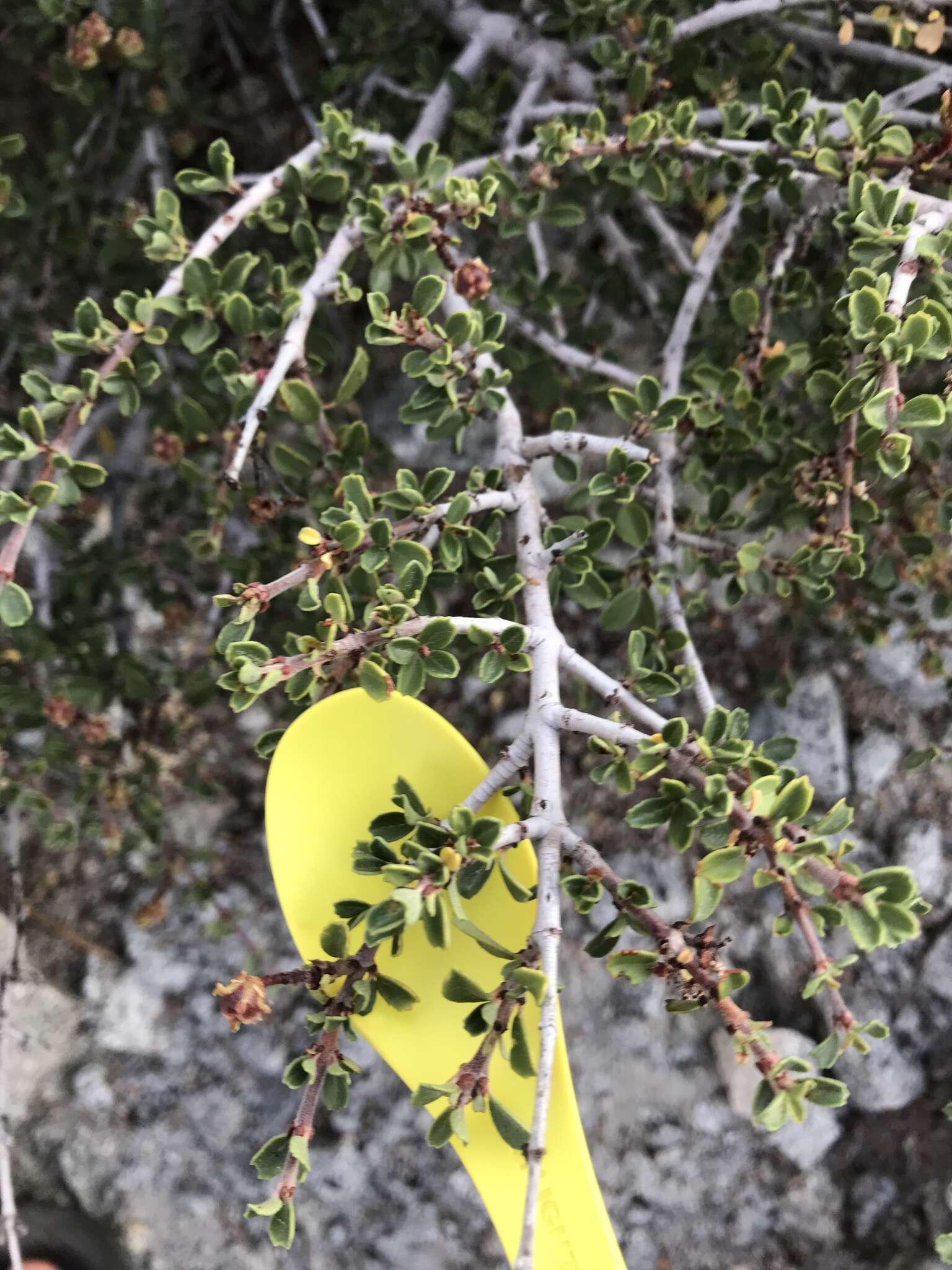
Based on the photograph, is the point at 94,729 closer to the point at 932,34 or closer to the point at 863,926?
the point at 863,926

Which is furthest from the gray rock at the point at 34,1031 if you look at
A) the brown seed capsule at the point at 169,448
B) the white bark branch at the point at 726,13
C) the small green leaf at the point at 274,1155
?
the white bark branch at the point at 726,13

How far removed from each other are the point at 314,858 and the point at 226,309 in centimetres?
51

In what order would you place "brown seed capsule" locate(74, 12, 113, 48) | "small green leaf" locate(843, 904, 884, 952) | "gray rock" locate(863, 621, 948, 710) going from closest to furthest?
"small green leaf" locate(843, 904, 884, 952) < "brown seed capsule" locate(74, 12, 113, 48) < "gray rock" locate(863, 621, 948, 710)

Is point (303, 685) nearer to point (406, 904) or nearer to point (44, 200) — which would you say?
point (406, 904)

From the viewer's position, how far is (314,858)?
816 millimetres

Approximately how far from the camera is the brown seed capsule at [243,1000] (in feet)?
1.96

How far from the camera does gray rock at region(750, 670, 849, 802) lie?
1.44 metres

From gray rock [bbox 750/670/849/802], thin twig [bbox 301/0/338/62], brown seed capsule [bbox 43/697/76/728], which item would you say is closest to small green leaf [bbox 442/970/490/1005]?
brown seed capsule [bbox 43/697/76/728]

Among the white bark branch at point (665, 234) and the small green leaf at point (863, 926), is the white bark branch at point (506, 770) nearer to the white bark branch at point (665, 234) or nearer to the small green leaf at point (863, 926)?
the small green leaf at point (863, 926)

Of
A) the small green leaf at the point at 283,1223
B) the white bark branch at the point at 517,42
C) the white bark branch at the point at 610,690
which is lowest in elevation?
the small green leaf at the point at 283,1223

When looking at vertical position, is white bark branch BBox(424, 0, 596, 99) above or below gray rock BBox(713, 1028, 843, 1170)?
above

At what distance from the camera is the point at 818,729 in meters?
1.45

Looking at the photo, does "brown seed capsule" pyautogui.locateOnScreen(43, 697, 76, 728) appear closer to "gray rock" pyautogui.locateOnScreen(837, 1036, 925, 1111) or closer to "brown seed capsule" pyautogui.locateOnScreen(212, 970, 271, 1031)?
"brown seed capsule" pyautogui.locateOnScreen(212, 970, 271, 1031)

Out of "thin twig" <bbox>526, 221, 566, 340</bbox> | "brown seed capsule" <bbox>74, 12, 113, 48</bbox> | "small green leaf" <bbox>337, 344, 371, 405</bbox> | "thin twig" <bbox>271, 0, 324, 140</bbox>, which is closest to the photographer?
"small green leaf" <bbox>337, 344, 371, 405</bbox>
